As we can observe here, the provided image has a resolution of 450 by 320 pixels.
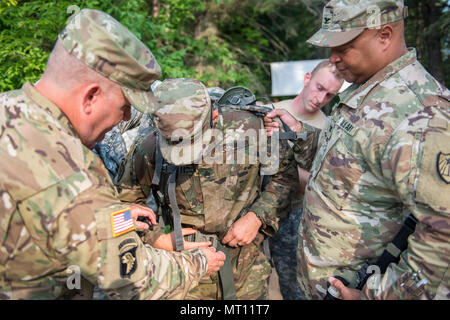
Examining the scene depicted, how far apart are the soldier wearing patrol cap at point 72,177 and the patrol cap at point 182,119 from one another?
1.45ft

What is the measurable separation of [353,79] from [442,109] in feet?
1.63

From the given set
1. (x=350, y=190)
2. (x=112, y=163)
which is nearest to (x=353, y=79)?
(x=350, y=190)

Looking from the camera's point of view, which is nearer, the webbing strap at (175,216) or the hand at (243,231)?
the webbing strap at (175,216)

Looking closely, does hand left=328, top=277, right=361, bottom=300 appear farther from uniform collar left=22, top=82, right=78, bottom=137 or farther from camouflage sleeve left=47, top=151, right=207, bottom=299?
uniform collar left=22, top=82, right=78, bottom=137

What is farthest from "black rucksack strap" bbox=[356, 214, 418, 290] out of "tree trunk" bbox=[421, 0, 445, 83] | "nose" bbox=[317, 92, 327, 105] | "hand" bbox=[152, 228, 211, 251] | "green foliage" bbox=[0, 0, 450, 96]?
"tree trunk" bbox=[421, 0, 445, 83]

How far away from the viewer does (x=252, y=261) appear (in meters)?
2.62

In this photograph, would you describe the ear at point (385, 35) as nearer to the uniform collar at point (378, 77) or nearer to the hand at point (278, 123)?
the uniform collar at point (378, 77)

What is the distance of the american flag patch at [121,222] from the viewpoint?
4.43ft

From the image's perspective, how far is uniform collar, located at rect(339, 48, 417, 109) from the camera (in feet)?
5.56

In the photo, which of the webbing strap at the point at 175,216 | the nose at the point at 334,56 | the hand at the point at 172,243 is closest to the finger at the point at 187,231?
the hand at the point at 172,243

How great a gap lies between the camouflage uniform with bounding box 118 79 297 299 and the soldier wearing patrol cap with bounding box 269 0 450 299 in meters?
0.55

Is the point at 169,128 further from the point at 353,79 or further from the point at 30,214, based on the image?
the point at 353,79

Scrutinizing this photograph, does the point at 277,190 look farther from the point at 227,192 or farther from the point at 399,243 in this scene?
the point at 399,243

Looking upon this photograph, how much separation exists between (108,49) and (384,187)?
138cm
